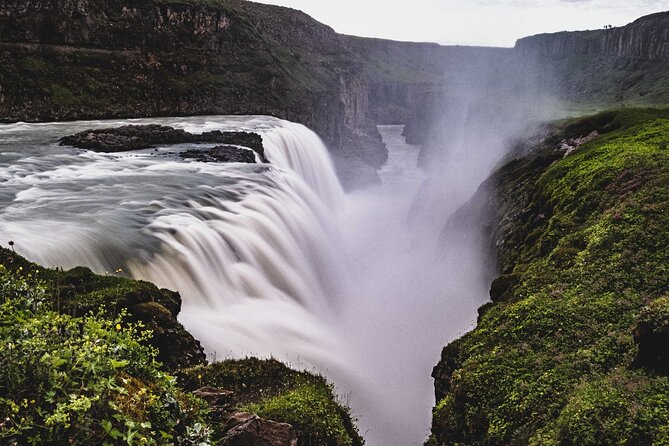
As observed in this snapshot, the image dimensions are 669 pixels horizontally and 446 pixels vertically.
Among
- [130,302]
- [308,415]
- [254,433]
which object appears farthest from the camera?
[130,302]

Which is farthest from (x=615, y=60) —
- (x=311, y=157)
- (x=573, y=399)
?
(x=573, y=399)

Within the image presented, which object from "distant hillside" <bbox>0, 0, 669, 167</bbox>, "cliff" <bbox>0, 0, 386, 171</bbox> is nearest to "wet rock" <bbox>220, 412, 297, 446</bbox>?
"cliff" <bbox>0, 0, 386, 171</bbox>

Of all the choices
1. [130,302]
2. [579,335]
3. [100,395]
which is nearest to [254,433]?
[100,395]

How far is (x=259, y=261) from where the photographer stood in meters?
23.3

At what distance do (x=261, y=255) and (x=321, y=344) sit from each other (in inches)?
212

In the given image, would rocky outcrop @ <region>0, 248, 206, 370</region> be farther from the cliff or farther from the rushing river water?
the cliff

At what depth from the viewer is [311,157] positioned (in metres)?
60.5

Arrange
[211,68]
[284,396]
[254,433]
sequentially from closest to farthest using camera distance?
1. [254,433]
2. [284,396]
3. [211,68]

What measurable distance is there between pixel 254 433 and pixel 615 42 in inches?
5726

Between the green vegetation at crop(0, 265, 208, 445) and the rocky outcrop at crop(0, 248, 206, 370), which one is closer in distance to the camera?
the green vegetation at crop(0, 265, 208, 445)

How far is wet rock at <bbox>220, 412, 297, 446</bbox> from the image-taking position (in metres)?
7.87

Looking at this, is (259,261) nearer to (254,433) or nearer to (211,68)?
(254,433)

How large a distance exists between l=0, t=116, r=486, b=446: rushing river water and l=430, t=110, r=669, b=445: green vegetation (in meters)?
5.37

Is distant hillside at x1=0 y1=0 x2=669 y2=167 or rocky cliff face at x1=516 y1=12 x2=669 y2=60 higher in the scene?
rocky cliff face at x1=516 y1=12 x2=669 y2=60
